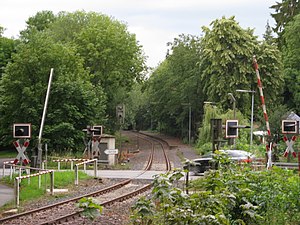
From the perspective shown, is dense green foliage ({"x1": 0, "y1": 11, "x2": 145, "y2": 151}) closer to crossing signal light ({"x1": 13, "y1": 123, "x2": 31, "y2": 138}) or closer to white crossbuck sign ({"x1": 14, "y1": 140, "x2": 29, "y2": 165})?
white crossbuck sign ({"x1": 14, "y1": 140, "x2": 29, "y2": 165})

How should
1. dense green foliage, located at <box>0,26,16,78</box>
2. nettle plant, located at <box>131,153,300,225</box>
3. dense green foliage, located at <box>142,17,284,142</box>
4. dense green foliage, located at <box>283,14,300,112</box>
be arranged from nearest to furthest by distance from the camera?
nettle plant, located at <box>131,153,300,225</box>
dense green foliage, located at <box>142,17,284,142</box>
dense green foliage, located at <box>0,26,16,78</box>
dense green foliage, located at <box>283,14,300,112</box>

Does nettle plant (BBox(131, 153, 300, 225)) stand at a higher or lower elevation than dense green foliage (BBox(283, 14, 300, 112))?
lower

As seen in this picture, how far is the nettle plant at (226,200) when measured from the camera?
34.6 feet

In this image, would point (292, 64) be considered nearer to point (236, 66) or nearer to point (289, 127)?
point (236, 66)

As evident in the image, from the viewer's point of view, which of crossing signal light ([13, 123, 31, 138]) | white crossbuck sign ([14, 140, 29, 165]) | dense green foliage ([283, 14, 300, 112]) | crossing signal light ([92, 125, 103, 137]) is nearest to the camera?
crossing signal light ([13, 123, 31, 138])

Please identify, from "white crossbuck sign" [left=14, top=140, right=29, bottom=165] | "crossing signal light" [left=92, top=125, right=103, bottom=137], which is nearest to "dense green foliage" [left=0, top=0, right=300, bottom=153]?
"crossing signal light" [left=92, top=125, right=103, bottom=137]

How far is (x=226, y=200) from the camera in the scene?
36.9 ft

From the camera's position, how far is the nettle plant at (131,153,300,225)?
10561 mm

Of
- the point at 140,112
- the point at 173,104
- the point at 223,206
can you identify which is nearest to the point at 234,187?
the point at 223,206

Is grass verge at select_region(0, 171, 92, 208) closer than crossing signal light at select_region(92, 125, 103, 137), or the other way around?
grass verge at select_region(0, 171, 92, 208)

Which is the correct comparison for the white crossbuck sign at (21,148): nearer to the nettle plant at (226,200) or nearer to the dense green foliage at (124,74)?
the nettle plant at (226,200)

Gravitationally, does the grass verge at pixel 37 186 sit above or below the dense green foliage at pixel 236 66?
below

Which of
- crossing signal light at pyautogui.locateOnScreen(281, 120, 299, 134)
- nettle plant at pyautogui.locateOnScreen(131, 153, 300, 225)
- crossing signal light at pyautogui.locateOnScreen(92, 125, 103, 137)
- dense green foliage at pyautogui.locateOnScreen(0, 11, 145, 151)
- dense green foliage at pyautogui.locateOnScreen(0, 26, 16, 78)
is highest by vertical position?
dense green foliage at pyautogui.locateOnScreen(0, 26, 16, 78)

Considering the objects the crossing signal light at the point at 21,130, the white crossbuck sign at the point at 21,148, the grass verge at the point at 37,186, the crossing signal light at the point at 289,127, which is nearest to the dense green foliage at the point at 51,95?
the grass verge at the point at 37,186
